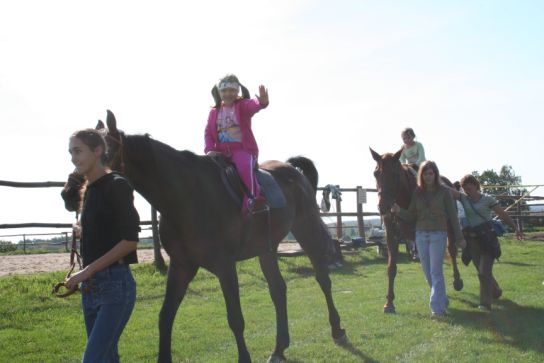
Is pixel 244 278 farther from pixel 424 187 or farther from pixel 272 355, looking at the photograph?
pixel 272 355

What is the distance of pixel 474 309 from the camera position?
8266 mm

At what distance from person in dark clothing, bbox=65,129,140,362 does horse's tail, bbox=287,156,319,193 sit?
16.6 ft

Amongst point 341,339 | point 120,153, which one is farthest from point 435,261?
point 120,153

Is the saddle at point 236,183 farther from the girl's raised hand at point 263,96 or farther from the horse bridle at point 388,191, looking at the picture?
the horse bridle at point 388,191

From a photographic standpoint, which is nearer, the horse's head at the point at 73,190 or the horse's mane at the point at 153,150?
the horse's head at the point at 73,190

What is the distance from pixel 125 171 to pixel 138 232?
4.96 feet

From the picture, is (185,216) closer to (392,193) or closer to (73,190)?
(73,190)

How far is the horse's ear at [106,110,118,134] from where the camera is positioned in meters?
4.44

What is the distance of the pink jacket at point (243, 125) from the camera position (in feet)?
19.1

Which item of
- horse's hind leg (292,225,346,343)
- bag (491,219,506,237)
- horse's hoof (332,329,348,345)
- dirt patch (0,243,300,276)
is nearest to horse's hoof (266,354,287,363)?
horse's hoof (332,329,348,345)

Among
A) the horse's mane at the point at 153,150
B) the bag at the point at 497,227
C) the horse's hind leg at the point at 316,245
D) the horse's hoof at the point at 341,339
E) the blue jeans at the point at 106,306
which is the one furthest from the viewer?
the bag at the point at 497,227

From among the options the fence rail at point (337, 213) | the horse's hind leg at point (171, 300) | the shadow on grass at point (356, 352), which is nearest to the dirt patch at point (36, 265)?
the fence rail at point (337, 213)

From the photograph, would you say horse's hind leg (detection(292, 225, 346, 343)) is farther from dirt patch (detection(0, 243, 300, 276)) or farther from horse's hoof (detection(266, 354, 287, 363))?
dirt patch (detection(0, 243, 300, 276))

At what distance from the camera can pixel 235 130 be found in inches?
234
